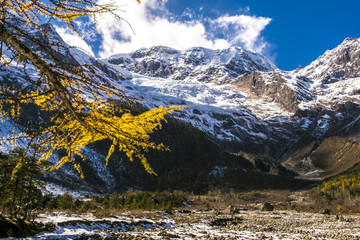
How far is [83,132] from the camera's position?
5.51m

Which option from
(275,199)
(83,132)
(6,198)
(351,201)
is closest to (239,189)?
(275,199)

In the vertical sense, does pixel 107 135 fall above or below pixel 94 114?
below

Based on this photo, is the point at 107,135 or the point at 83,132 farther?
the point at 83,132

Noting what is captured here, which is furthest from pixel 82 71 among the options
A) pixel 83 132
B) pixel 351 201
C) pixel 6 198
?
Answer: pixel 351 201

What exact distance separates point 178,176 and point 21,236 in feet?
298

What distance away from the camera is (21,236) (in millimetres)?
8023

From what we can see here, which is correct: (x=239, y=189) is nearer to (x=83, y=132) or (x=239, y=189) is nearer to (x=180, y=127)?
(x=180, y=127)

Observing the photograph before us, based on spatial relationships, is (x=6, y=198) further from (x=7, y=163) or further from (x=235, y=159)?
(x=235, y=159)

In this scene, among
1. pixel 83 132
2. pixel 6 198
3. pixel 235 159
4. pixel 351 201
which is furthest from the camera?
pixel 235 159

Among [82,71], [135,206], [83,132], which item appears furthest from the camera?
[135,206]

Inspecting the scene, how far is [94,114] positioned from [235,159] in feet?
415

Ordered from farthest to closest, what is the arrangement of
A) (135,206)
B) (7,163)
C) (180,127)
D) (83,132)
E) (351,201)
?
(180,127)
(351,201)
(135,206)
(7,163)
(83,132)

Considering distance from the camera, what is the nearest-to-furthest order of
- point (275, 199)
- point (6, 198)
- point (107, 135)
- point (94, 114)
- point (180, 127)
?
point (94, 114) → point (107, 135) → point (6, 198) → point (275, 199) → point (180, 127)

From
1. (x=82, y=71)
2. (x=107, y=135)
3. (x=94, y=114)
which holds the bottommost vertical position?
(x=107, y=135)
